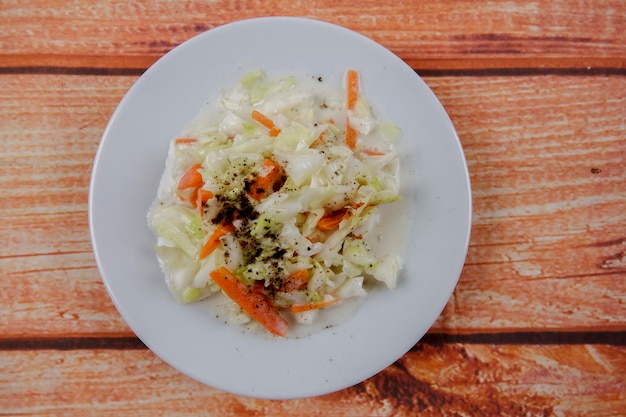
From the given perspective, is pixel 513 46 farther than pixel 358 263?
Yes

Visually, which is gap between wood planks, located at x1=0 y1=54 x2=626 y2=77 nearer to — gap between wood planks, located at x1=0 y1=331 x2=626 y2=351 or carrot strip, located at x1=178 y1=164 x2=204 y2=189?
carrot strip, located at x1=178 y1=164 x2=204 y2=189

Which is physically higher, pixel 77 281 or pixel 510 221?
pixel 510 221

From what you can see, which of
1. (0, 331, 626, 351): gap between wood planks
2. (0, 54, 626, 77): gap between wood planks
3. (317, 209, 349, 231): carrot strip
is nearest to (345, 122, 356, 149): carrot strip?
(317, 209, 349, 231): carrot strip

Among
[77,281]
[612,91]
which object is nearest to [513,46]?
[612,91]

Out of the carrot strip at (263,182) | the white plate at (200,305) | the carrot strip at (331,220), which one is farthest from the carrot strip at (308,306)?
the carrot strip at (263,182)

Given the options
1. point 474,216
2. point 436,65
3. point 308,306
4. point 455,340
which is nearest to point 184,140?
point 308,306

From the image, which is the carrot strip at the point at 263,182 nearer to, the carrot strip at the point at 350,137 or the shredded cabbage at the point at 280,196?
A: the shredded cabbage at the point at 280,196

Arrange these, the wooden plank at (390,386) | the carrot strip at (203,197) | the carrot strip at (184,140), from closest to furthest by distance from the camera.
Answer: the carrot strip at (203,197) → the carrot strip at (184,140) → the wooden plank at (390,386)

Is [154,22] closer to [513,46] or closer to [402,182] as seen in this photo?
[402,182]
